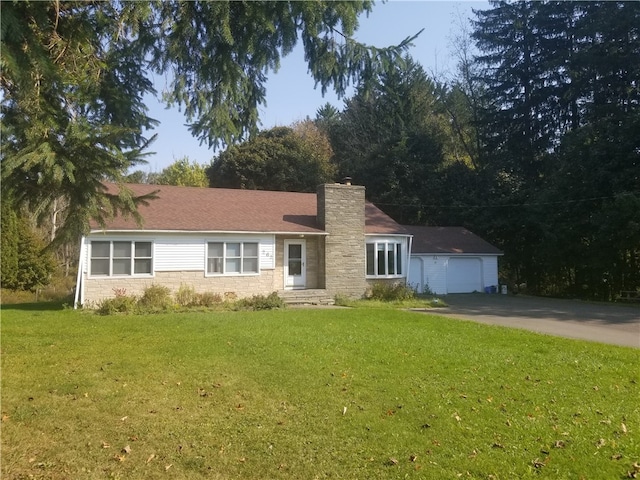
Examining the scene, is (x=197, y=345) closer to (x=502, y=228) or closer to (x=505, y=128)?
(x=502, y=228)

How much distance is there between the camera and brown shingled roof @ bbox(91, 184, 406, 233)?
19094 mm

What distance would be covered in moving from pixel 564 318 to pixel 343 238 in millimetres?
8954

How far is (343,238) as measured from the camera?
Result: 21.5 meters

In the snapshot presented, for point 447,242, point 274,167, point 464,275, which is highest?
point 274,167

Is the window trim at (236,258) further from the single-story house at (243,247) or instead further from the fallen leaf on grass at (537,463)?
the fallen leaf on grass at (537,463)

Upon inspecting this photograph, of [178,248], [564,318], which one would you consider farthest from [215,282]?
[564,318]

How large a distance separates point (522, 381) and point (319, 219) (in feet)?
49.2

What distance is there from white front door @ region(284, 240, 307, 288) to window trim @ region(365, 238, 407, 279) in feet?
9.70

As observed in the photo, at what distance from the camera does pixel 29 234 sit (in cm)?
2467

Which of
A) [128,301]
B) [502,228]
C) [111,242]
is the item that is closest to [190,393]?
[128,301]

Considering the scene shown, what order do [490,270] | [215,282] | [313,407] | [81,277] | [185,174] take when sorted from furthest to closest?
[185,174], [490,270], [215,282], [81,277], [313,407]

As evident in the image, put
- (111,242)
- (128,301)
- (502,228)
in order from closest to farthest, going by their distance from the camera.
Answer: (128,301) → (111,242) → (502,228)

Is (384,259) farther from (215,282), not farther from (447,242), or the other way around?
(447,242)

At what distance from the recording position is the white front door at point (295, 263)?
21.2m
